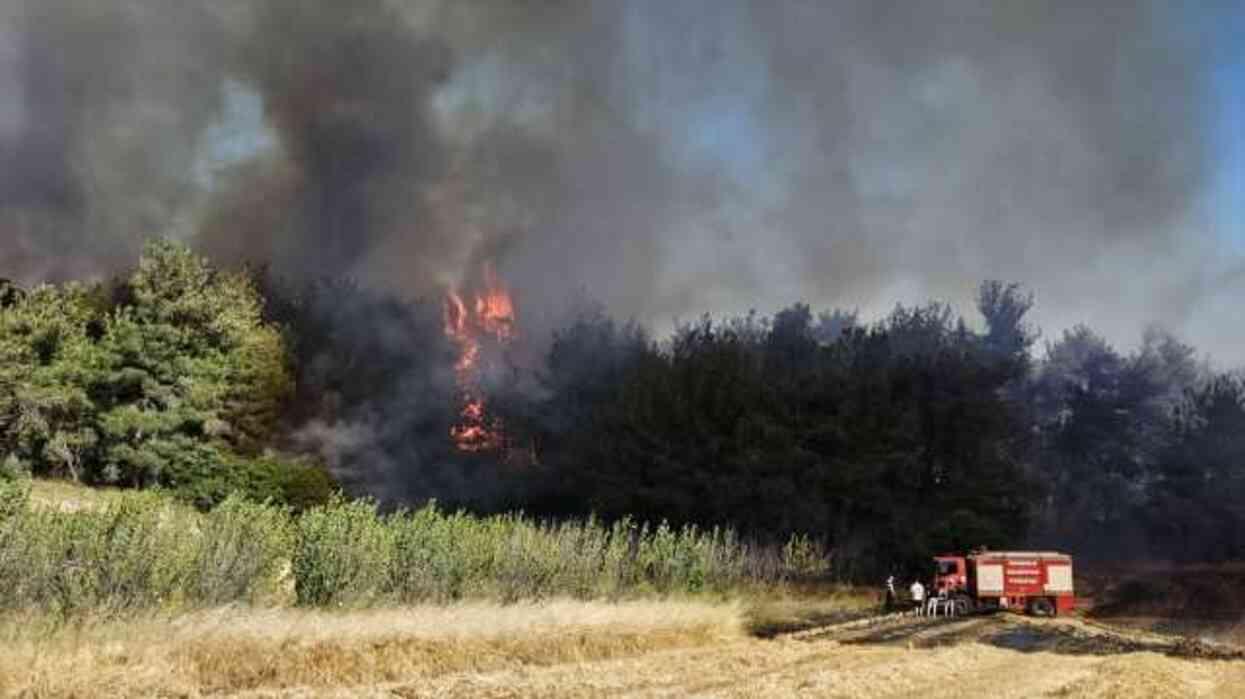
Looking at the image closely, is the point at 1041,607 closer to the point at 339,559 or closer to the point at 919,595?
the point at 919,595

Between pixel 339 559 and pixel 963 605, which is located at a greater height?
pixel 963 605

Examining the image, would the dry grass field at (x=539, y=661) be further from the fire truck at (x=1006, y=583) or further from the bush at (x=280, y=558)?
the fire truck at (x=1006, y=583)

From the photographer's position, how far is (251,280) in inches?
2901

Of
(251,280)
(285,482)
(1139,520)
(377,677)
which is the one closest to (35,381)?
(285,482)

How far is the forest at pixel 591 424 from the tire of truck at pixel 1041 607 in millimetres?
10261

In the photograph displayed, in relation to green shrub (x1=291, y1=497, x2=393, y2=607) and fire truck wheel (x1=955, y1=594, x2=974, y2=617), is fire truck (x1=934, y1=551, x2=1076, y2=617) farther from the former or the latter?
green shrub (x1=291, y1=497, x2=393, y2=607)

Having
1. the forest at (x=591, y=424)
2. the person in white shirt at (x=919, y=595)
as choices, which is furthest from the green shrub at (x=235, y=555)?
the person in white shirt at (x=919, y=595)

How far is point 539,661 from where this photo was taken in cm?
2267

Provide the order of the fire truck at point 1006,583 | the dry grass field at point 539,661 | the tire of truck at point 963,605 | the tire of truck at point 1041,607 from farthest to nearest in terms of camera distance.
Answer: the tire of truck at point 1041,607 < the fire truck at point 1006,583 < the tire of truck at point 963,605 < the dry grass field at point 539,661

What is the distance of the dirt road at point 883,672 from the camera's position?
18.2 m

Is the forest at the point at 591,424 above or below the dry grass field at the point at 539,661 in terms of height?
above

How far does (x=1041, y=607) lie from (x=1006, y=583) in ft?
6.85

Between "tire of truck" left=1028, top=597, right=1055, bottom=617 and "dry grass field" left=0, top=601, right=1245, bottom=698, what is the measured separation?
19706mm

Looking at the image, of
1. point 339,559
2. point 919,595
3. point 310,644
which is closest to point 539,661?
point 339,559
